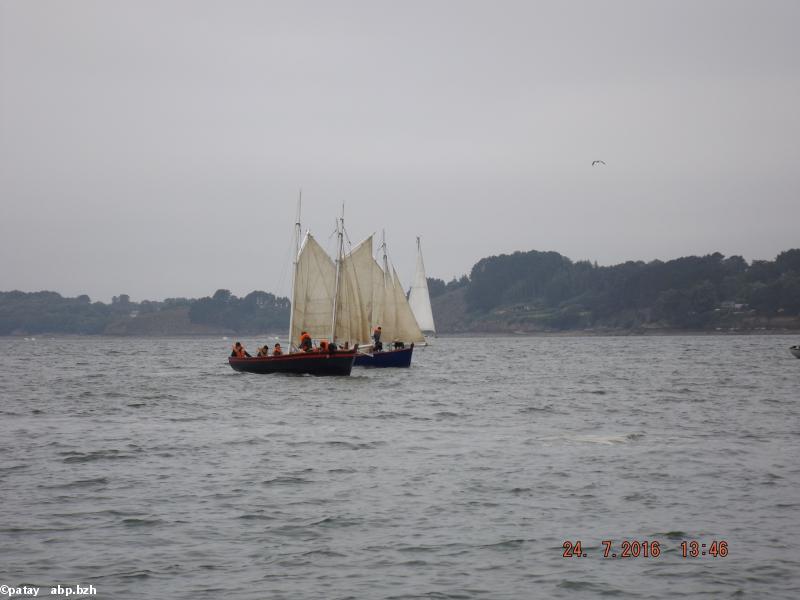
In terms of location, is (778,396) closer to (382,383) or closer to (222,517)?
(382,383)

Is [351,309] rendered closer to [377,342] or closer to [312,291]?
[312,291]

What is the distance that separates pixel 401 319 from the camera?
85062mm

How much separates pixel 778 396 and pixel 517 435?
883 inches

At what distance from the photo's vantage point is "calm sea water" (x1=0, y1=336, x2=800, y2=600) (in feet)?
50.5

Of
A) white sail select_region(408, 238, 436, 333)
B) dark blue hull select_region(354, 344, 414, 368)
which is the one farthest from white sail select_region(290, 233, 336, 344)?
white sail select_region(408, 238, 436, 333)

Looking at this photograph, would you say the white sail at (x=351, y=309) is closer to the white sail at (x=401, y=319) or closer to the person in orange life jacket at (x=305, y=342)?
the person in orange life jacket at (x=305, y=342)

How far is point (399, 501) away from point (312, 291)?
4550 centimetres

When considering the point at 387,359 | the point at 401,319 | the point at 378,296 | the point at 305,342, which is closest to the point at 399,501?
the point at 305,342

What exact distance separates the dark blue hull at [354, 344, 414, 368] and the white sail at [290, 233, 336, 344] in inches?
494

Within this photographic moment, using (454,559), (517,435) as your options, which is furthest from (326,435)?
(454,559)

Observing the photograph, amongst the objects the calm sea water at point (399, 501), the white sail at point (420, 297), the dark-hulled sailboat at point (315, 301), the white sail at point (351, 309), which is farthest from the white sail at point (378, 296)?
the white sail at point (420, 297)

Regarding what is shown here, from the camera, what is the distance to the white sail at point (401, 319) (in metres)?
84.8

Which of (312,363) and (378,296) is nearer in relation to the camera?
(312,363)

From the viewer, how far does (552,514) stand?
19.5 metres
